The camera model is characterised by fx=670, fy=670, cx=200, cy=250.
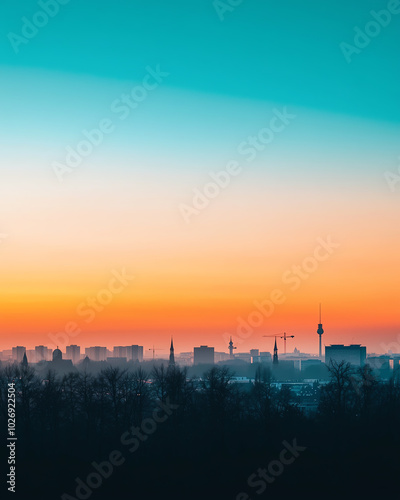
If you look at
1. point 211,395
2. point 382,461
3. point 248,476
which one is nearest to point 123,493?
point 248,476

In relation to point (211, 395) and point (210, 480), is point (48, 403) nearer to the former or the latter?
point (211, 395)

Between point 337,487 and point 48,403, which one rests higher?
point 48,403

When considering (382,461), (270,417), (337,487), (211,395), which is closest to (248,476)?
(337,487)

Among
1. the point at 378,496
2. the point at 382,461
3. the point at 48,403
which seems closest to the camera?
the point at 378,496

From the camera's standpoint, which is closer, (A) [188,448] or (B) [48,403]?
(A) [188,448]

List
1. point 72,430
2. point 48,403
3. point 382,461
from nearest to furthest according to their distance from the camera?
point 382,461 < point 72,430 < point 48,403

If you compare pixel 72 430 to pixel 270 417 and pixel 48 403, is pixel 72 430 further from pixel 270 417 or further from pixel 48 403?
pixel 270 417
